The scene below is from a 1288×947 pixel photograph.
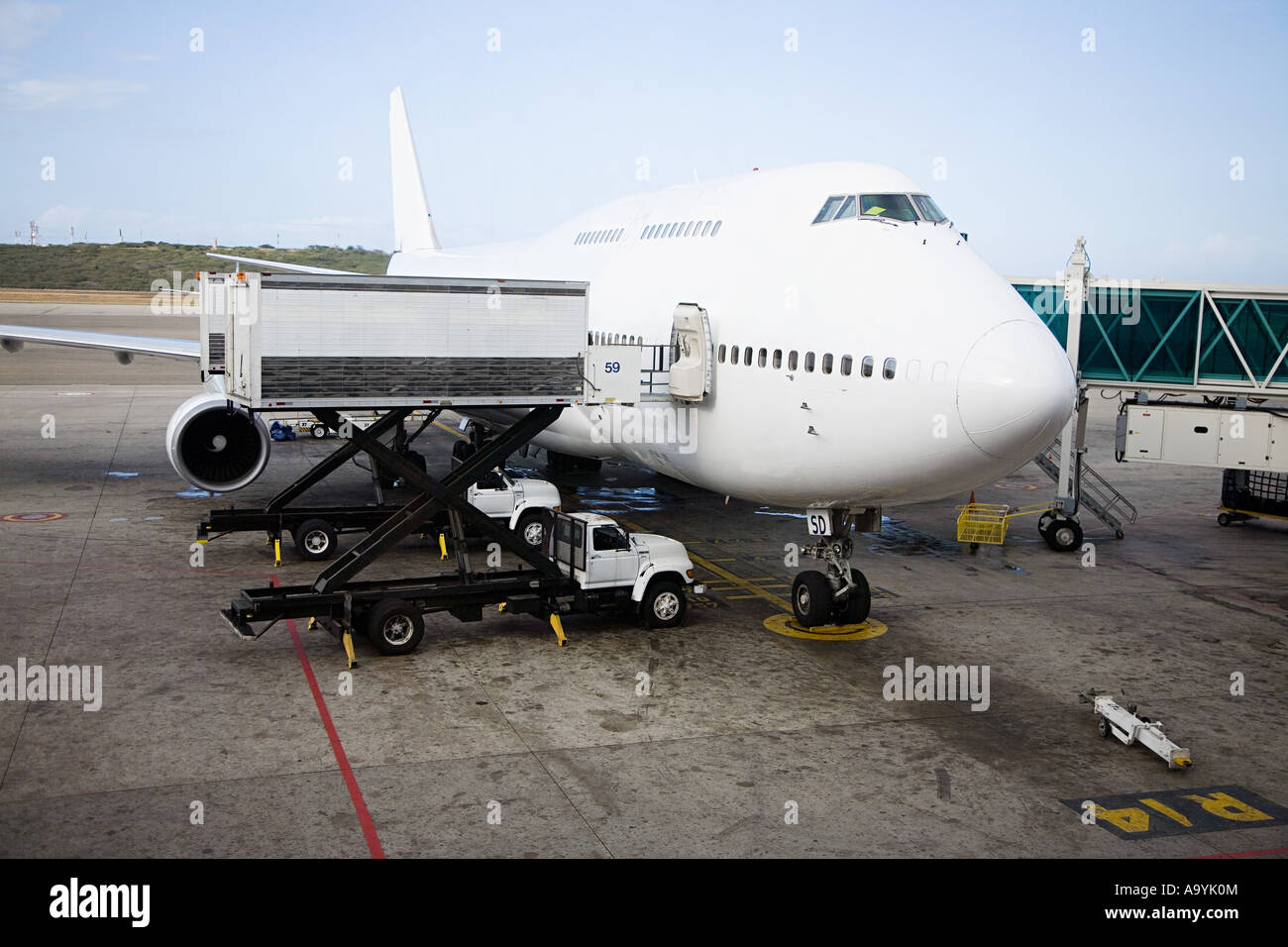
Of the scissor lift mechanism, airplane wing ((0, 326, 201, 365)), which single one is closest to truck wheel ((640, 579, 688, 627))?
the scissor lift mechanism

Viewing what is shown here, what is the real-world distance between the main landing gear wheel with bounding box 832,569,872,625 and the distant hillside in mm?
121857

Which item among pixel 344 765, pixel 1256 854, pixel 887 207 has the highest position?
pixel 887 207

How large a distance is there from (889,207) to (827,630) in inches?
256

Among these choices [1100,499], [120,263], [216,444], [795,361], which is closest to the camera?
[795,361]

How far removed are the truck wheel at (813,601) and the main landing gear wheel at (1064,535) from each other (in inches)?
350

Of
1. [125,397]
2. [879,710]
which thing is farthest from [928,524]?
[125,397]

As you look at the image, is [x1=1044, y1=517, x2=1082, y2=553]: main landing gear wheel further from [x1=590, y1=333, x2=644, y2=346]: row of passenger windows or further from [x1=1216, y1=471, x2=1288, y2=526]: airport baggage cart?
[x1=590, y1=333, x2=644, y2=346]: row of passenger windows

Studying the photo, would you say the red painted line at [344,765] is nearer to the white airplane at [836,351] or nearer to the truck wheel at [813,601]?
the white airplane at [836,351]

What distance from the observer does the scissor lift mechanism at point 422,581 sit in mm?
16188

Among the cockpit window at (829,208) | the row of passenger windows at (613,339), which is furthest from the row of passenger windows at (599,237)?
the cockpit window at (829,208)

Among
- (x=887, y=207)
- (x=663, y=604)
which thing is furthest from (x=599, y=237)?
(x=663, y=604)

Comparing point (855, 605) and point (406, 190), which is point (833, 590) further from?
point (406, 190)

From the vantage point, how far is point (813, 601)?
1800cm
